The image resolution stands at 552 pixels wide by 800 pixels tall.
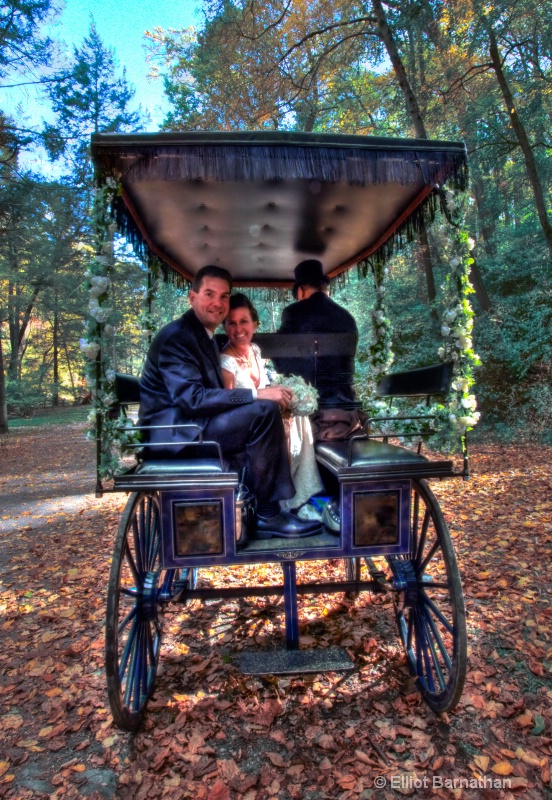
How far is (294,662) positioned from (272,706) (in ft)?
1.01

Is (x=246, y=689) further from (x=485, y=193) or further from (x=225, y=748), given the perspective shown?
(x=485, y=193)

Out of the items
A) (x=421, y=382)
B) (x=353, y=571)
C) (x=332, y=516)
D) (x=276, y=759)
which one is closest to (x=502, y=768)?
(x=276, y=759)

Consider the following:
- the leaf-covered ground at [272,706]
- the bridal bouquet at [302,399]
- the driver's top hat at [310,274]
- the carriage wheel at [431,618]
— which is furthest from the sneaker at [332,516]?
the driver's top hat at [310,274]

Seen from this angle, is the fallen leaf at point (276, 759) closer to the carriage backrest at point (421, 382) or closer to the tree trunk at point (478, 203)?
the carriage backrest at point (421, 382)

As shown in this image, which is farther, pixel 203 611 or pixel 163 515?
pixel 203 611

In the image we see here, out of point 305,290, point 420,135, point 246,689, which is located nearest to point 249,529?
point 246,689

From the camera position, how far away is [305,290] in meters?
4.12

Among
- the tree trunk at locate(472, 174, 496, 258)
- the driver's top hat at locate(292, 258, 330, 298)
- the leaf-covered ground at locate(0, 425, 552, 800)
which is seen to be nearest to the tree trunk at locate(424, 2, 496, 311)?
the tree trunk at locate(472, 174, 496, 258)

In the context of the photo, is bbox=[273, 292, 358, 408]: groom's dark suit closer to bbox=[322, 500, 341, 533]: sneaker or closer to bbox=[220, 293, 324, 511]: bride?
bbox=[220, 293, 324, 511]: bride

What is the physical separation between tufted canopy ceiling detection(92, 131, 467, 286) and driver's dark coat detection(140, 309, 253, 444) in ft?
2.80

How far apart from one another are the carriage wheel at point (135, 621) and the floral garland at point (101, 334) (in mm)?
402

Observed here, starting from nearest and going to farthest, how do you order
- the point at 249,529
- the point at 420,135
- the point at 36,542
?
the point at 249,529
the point at 36,542
the point at 420,135

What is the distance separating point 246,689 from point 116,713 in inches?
31.6

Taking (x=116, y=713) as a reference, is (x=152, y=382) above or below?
above
